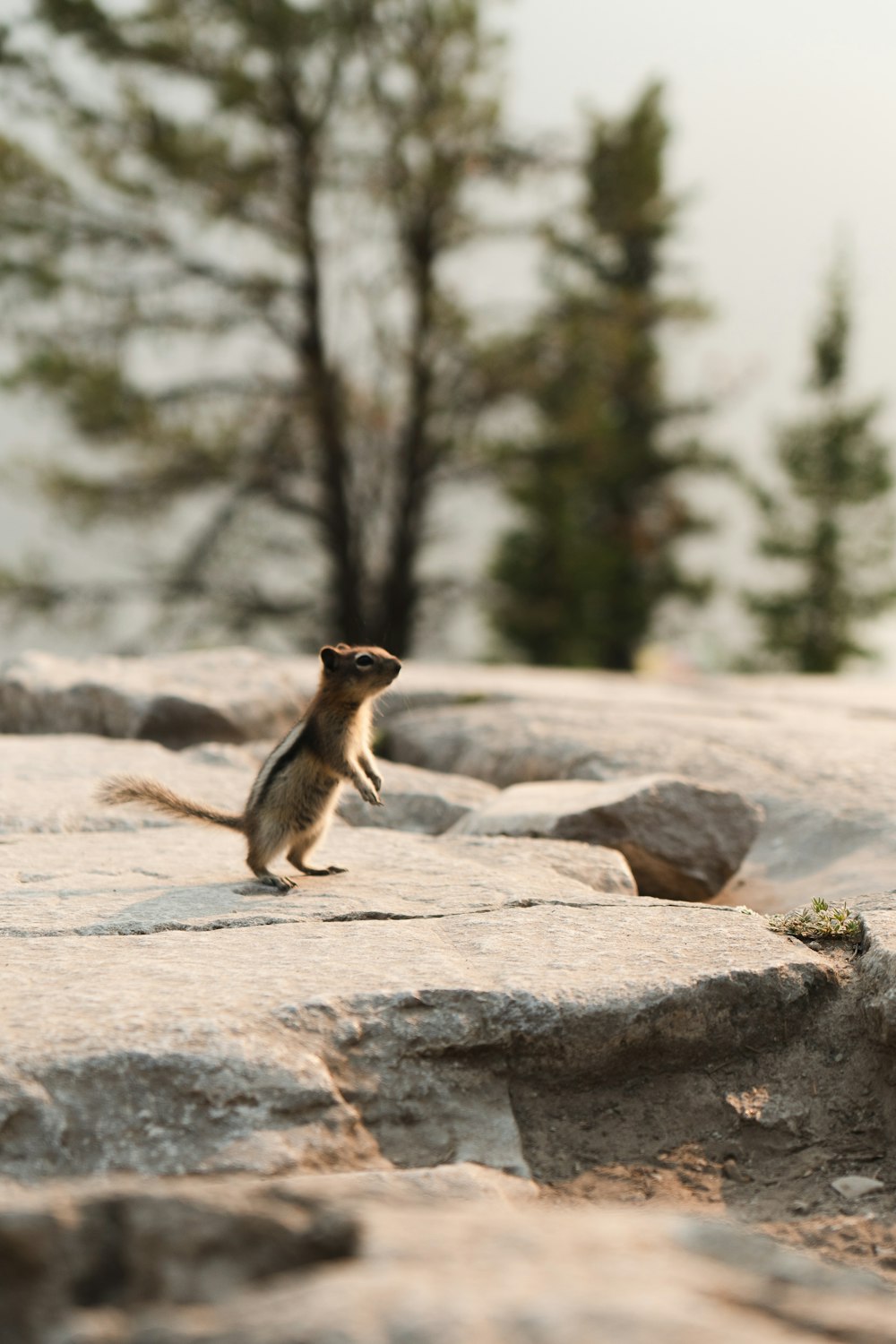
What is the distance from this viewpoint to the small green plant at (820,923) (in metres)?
4.26

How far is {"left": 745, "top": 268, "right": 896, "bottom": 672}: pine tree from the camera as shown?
81.2 ft

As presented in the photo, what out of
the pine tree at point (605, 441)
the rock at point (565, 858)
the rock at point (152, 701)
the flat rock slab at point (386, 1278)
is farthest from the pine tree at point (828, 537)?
the flat rock slab at point (386, 1278)

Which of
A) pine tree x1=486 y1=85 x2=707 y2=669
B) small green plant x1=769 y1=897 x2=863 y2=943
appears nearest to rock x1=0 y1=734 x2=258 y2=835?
small green plant x1=769 y1=897 x2=863 y2=943

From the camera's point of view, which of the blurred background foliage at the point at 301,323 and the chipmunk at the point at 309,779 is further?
the blurred background foliage at the point at 301,323

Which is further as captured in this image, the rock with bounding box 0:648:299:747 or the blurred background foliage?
the blurred background foliage

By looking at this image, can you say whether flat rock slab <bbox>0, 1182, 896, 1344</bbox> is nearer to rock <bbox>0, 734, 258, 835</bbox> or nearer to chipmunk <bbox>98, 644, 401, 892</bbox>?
chipmunk <bbox>98, 644, 401, 892</bbox>

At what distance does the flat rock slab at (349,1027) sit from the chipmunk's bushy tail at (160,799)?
1018mm

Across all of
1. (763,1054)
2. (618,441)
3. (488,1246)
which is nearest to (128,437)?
(618,441)

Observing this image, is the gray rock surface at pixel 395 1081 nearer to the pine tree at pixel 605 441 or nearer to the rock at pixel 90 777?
the rock at pixel 90 777

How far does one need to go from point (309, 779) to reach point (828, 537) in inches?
840

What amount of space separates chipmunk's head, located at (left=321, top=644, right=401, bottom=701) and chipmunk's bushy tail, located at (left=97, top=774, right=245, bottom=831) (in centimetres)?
67

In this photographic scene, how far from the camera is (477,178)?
16.6 m

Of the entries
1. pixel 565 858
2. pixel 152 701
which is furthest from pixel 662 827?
pixel 152 701

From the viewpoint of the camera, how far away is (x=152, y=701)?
26.4 feet
